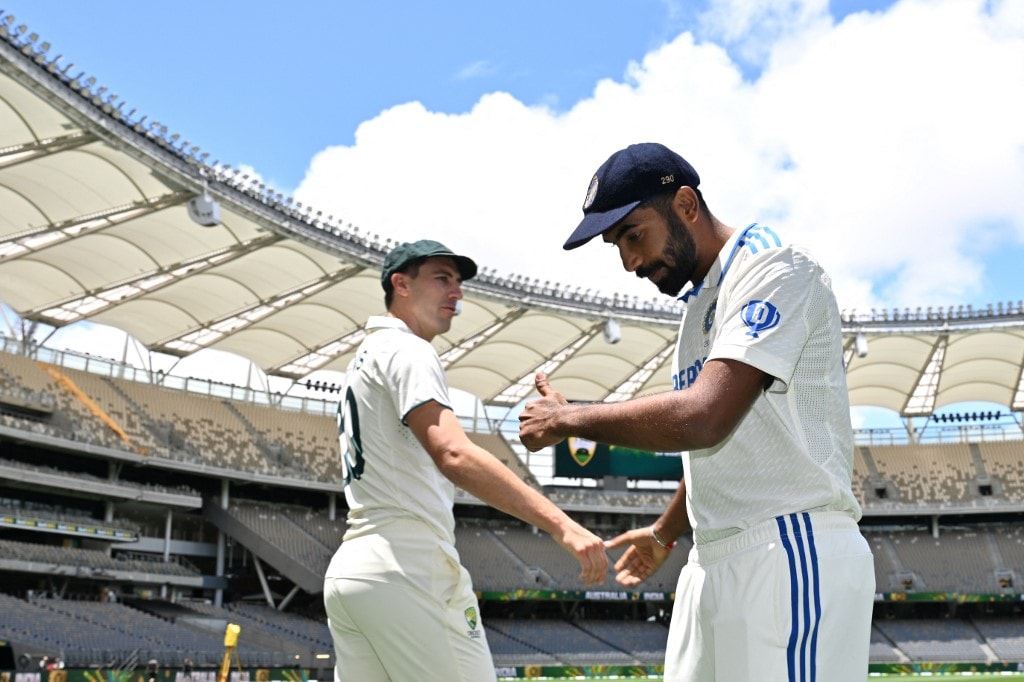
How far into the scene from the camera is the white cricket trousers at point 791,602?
2908 millimetres

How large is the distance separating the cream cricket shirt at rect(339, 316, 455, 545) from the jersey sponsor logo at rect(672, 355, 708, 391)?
114 cm

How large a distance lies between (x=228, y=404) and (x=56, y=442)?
1380 cm

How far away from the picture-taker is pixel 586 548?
3463mm

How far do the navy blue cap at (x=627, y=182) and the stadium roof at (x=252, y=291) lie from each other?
2877 centimetres

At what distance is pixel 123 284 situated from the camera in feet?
137

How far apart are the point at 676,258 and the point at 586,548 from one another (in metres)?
1.04

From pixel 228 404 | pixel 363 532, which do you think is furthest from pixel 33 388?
pixel 363 532

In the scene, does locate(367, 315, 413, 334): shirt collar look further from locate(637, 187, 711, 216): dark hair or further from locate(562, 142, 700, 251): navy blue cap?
locate(637, 187, 711, 216): dark hair

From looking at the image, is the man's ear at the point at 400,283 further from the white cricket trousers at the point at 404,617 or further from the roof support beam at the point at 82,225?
the roof support beam at the point at 82,225

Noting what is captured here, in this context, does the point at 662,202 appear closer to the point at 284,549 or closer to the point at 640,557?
the point at 640,557

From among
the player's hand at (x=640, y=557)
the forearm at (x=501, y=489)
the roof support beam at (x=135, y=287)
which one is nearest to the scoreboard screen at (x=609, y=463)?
the roof support beam at (x=135, y=287)

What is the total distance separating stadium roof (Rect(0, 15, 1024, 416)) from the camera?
107 feet

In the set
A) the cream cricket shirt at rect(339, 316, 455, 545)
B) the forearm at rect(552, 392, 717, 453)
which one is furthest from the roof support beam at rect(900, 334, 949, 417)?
the forearm at rect(552, 392, 717, 453)

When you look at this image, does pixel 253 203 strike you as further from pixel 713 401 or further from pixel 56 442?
pixel 713 401
